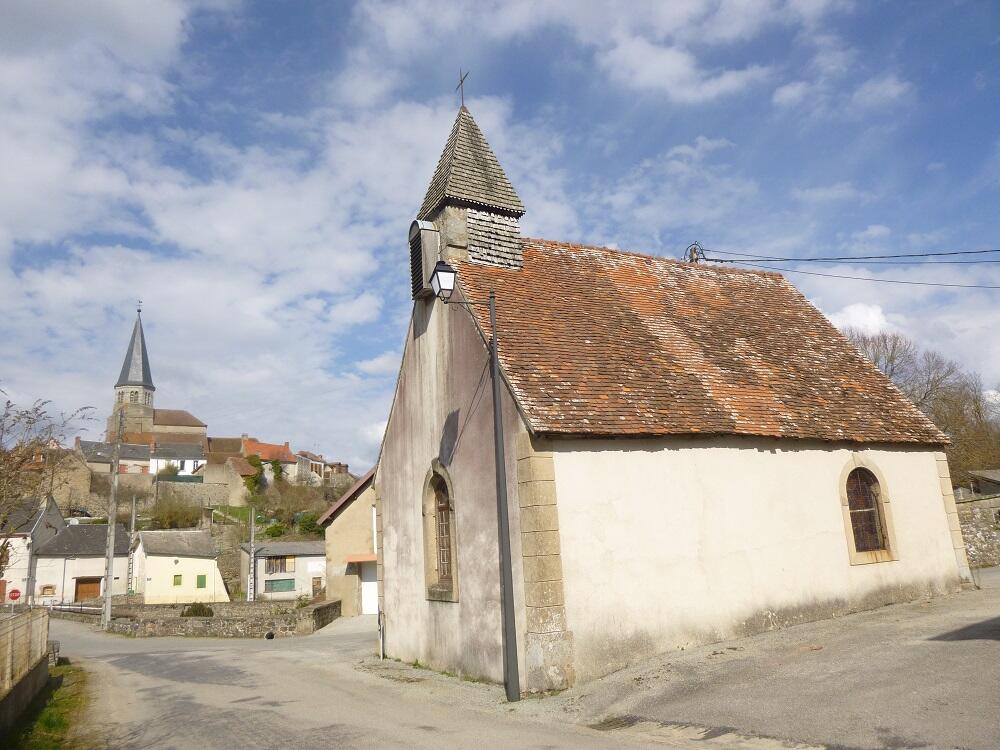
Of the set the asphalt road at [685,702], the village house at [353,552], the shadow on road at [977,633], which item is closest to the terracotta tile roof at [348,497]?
the village house at [353,552]

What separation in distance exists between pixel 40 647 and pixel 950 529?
18.0 metres

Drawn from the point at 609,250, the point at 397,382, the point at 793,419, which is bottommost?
the point at 793,419

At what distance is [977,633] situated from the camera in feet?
31.4

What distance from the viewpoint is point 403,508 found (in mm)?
14727

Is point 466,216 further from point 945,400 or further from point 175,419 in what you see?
point 175,419

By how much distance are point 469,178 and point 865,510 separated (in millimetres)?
10193

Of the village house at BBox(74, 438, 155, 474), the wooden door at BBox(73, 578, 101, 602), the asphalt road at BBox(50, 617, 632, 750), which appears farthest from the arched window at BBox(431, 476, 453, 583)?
the village house at BBox(74, 438, 155, 474)

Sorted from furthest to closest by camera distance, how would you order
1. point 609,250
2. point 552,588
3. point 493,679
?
point 609,250 → point 493,679 → point 552,588

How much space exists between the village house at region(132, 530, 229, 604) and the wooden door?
3947mm

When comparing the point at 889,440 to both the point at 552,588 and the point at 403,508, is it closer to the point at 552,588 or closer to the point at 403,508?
the point at 552,588

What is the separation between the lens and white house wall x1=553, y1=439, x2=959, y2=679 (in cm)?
1046

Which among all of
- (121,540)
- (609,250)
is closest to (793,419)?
(609,250)

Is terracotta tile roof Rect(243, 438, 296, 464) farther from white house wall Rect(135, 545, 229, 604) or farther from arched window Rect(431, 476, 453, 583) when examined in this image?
arched window Rect(431, 476, 453, 583)

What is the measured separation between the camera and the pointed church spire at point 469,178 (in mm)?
14039
